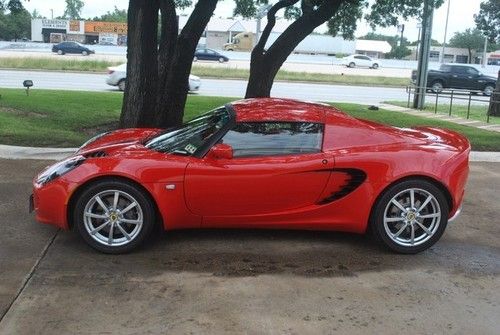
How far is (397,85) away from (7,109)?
29614 millimetres

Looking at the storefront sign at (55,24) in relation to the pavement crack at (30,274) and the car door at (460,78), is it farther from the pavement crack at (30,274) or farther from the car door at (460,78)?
the pavement crack at (30,274)

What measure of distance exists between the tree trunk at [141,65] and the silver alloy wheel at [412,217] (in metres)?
5.96

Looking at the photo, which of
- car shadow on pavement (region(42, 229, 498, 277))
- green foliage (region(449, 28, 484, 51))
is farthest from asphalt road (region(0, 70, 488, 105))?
green foliage (region(449, 28, 484, 51))

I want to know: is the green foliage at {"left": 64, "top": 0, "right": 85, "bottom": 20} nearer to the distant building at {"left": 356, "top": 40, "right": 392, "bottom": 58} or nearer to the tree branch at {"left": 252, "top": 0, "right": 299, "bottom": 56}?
the distant building at {"left": 356, "top": 40, "right": 392, "bottom": 58}

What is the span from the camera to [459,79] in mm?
33438

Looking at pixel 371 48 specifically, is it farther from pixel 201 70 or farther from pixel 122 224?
pixel 122 224

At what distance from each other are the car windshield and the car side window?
0.19 metres

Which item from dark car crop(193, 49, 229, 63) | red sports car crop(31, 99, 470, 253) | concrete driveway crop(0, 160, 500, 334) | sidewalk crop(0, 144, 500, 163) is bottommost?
concrete driveway crop(0, 160, 500, 334)

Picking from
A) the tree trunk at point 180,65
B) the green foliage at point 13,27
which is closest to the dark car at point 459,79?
the tree trunk at point 180,65

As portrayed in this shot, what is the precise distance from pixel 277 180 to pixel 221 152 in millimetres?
536

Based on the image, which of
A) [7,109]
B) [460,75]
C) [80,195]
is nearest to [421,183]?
[80,195]

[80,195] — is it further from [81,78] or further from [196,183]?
[81,78]

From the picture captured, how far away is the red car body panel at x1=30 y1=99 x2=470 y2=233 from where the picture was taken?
187 inches

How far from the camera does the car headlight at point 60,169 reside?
4840 millimetres
